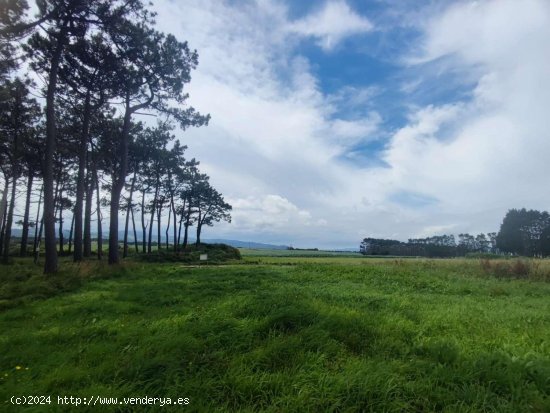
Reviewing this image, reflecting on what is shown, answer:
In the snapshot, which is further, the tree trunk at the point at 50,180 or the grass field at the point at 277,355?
the tree trunk at the point at 50,180

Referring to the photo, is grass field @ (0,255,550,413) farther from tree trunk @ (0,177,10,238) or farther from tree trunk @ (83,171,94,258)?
tree trunk @ (0,177,10,238)

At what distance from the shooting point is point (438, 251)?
363ft

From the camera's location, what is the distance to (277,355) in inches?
192

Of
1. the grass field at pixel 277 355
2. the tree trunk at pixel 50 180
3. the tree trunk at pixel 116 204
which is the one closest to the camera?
the grass field at pixel 277 355

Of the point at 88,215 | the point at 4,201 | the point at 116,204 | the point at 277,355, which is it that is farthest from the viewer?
the point at 4,201

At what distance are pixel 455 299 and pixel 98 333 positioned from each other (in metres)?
10.6

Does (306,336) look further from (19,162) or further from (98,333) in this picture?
(19,162)

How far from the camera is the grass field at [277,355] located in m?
3.86

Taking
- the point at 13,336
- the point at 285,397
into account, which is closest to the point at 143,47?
the point at 13,336

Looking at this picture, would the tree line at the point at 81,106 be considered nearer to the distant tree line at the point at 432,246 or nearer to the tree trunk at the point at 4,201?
the tree trunk at the point at 4,201

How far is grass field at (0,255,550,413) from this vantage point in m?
3.86

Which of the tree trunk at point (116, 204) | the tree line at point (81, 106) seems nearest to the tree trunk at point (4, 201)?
the tree line at point (81, 106)

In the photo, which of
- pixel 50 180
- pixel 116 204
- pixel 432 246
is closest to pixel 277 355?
pixel 50 180

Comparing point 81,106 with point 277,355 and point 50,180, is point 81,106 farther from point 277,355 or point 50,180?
point 277,355
